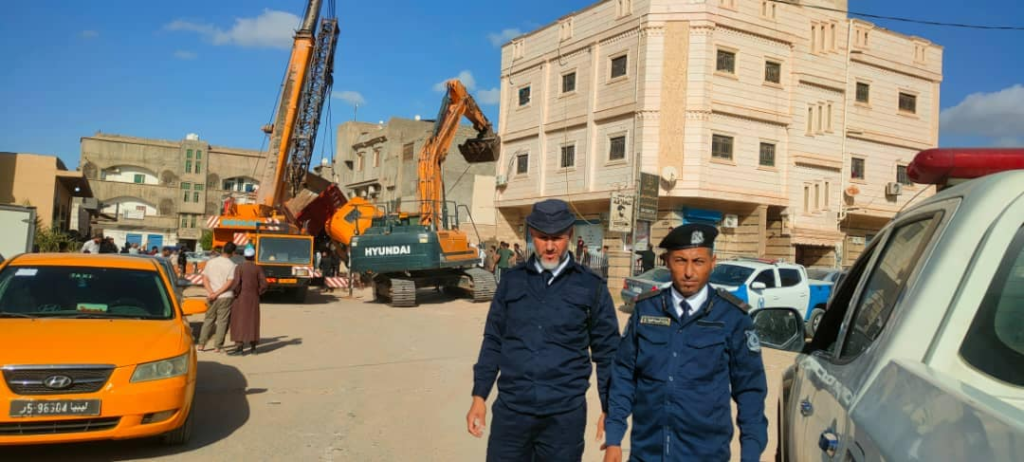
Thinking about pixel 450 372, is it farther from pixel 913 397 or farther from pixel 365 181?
pixel 365 181

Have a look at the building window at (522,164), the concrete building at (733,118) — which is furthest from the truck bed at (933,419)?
the building window at (522,164)

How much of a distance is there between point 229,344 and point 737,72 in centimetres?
2008

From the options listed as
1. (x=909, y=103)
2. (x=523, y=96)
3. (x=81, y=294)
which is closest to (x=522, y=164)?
(x=523, y=96)

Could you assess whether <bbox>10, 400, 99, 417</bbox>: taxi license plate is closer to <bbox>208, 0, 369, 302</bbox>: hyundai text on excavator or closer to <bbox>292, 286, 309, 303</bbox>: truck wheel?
<bbox>208, 0, 369, 302</bbox>: hyundai text on excavator

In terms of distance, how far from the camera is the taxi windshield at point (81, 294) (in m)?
6.44

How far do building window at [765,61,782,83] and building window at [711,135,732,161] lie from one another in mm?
2955

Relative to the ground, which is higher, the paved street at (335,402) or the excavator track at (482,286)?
the excavator track at (482,286)

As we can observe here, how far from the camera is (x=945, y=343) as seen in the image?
6.29 ft

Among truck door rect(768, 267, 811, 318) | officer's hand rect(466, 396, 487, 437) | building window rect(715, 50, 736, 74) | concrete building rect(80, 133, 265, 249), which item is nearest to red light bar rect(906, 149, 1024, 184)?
officer's hand rect(466, 396, 487, 437)

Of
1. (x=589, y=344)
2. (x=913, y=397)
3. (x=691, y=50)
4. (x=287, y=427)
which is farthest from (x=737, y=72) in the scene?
(x=913, y=397)

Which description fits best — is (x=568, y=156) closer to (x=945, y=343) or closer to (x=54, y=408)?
(x=54, y=408)

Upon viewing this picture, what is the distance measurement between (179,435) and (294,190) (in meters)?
20.8

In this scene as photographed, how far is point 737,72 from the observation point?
2661 cm

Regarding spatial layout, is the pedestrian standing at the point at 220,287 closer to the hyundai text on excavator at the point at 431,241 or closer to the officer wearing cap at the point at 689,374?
the hyundai text on excavator at the point at 431,241
